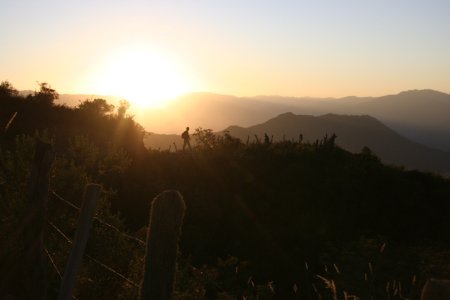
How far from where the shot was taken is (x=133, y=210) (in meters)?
24.8

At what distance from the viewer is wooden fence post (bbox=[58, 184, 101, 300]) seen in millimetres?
4168

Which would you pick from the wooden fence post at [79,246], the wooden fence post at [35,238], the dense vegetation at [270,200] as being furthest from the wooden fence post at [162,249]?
the dense vegetation at [270,200]

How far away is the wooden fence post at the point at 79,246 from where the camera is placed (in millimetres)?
4168

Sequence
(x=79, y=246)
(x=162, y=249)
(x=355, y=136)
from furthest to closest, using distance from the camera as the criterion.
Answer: (x=355, y=136) < (x=79, y=246) < (x=162, y=249)

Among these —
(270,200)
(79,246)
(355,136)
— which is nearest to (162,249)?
(79,246)

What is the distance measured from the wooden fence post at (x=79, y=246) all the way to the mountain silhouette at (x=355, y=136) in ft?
476

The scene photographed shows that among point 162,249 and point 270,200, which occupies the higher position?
point 162,249

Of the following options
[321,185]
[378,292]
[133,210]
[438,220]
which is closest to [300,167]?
[321,185]

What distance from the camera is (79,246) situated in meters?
4.23

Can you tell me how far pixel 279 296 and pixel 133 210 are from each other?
9.37 m

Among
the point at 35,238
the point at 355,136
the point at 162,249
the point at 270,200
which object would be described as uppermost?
the point at 162,249

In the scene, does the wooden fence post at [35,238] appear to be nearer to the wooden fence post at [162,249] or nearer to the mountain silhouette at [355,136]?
the wooden fence post at [162,249]

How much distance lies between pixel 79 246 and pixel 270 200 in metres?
23.7

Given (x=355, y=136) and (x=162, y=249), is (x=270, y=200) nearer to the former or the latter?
(x=162, y=249)
